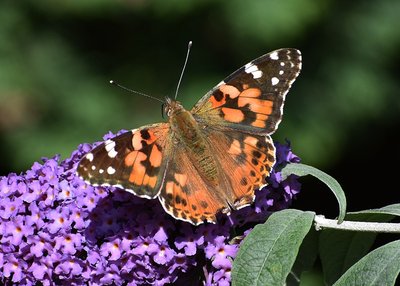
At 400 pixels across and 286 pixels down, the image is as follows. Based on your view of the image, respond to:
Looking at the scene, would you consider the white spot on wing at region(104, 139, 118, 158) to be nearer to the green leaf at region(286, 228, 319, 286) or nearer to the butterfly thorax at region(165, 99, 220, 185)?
the butterfly thorax at region(165, 99, 220, 185)

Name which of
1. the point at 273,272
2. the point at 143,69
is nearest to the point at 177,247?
the point at 273,272

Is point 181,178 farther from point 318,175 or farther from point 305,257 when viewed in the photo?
point 305,257

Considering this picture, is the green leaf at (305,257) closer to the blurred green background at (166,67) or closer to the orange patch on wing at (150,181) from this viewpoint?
the orange patch on wing at (150,181)

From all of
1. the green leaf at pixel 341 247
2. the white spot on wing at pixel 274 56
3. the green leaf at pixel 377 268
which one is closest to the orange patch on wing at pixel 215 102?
the white spot on wing at pixel 274 56

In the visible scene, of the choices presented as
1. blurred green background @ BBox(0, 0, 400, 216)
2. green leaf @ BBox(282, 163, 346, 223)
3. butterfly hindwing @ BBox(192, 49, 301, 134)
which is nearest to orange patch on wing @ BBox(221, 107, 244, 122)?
butterfly hindwing @ BBox(192, 49, 301, 134)

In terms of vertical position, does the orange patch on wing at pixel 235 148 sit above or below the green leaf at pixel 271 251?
above
